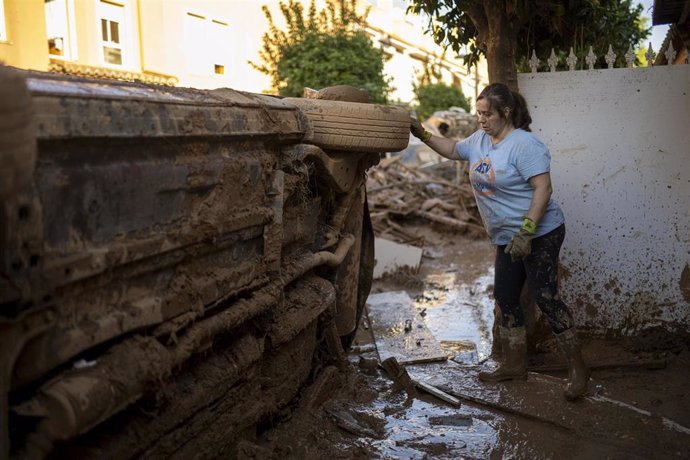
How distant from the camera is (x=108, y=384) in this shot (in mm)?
2055

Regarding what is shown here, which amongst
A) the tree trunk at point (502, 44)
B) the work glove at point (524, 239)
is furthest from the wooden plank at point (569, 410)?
the tree trunk at point (502, 44)

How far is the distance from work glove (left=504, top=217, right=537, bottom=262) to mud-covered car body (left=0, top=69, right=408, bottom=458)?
→ 1.02 meters

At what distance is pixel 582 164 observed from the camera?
5.17 meters

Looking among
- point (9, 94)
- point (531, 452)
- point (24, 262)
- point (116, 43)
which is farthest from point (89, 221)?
point (116, 43)

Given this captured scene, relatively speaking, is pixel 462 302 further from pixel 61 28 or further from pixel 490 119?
→ pixel 61 28

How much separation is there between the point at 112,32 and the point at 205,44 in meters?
2.86

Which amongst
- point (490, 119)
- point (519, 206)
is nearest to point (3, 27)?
point (490, 119)

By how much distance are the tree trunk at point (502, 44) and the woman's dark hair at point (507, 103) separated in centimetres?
82

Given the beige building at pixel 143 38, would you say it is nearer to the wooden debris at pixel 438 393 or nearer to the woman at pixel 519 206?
the woman at pixel 519 206

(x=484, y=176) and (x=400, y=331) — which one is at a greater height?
(x=484, y=176)

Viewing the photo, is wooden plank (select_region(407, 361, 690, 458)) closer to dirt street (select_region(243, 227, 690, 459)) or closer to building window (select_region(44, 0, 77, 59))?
dirt street (select_region(243, 227, 690, 459))

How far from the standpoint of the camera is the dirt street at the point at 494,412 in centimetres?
352

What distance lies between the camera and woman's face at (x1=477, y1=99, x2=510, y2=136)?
425cm

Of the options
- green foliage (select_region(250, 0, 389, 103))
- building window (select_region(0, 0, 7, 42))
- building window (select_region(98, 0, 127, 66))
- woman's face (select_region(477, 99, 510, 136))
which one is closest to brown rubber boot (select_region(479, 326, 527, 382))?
woman's face (select_region(477, 99, 510, 136))
